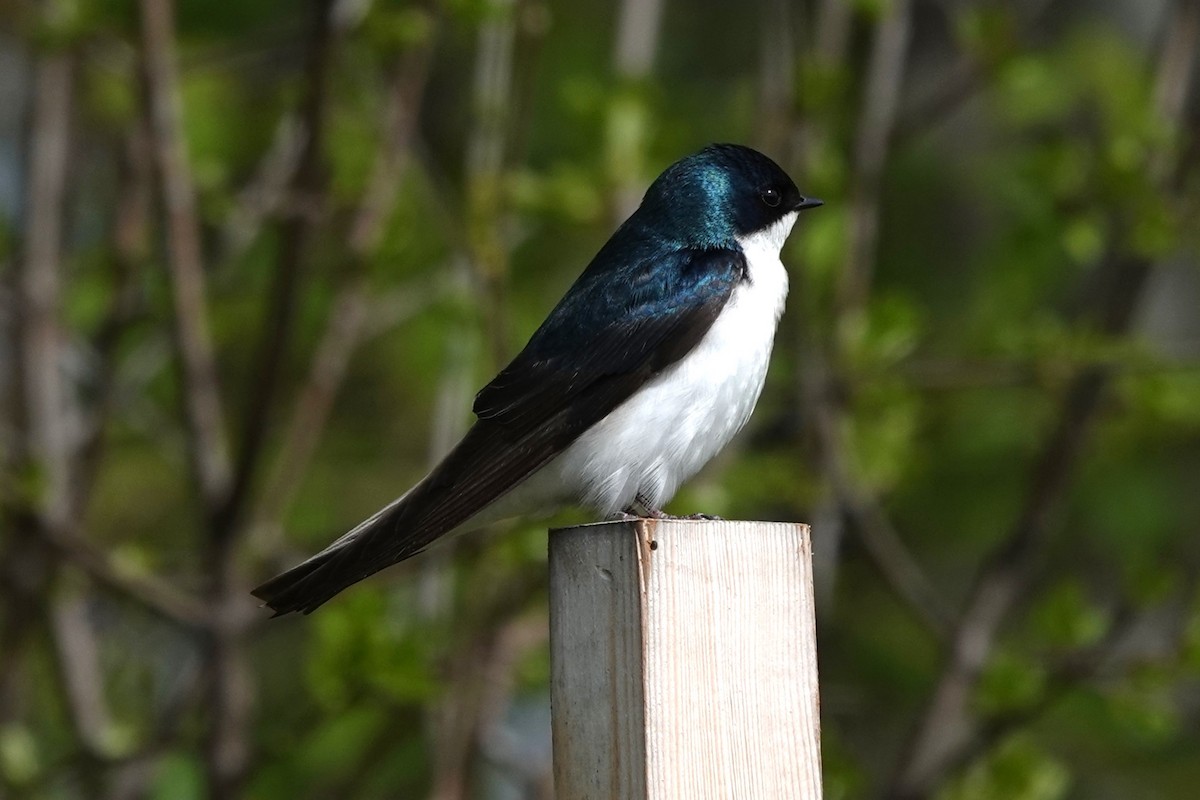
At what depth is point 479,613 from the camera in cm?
388

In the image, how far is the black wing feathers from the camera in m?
2.52

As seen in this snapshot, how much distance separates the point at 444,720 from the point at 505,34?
1552mm

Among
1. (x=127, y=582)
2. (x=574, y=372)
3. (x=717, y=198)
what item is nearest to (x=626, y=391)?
(x=574, y=372)

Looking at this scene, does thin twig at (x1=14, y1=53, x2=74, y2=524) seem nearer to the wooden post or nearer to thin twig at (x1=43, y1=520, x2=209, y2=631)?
thin twig at (x1=43, y1=520, x2=209, y2=631)

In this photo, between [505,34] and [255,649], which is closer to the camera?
[505,34]

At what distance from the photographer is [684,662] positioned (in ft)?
6.08

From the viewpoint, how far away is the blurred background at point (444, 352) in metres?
3.37

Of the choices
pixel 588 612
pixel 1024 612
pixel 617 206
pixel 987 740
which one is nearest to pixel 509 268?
pixel 617 206

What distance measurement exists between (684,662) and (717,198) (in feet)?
4.86

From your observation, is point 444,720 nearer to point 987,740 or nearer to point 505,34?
point 987,740

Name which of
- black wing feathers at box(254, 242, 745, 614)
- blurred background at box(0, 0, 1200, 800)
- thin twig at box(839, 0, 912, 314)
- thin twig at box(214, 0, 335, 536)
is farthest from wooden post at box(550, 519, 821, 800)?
thin twig at box(839, 0, 912, 314)

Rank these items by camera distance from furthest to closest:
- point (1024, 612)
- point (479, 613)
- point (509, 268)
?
1. point (1024, 612)
2. point (509, 268)
3. point (479, 613)

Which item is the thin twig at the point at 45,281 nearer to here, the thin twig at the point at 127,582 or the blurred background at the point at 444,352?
the blurred background at the point at 444,352

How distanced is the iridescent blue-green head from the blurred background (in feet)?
1.43
